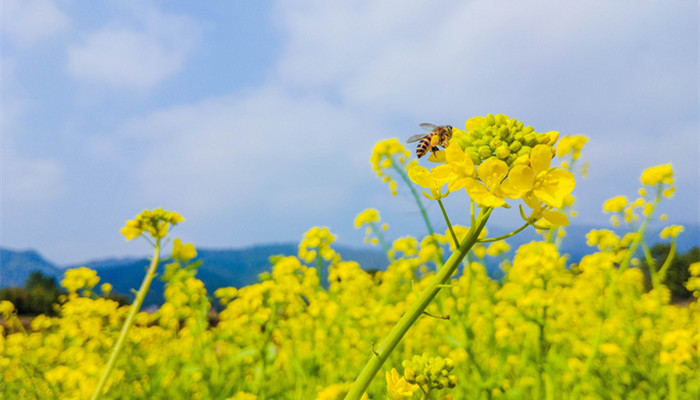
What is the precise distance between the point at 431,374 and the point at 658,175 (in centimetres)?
281

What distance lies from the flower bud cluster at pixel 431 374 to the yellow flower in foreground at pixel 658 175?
107 inches

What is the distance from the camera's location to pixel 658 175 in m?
3.27

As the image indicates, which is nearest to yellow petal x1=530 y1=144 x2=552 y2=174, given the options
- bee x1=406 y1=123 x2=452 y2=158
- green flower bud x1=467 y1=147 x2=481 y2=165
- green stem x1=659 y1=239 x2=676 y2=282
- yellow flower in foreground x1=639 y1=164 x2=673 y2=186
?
green flower bud x1=467 y1=147 x2=481 y2=165

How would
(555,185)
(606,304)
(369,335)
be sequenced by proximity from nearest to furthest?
(555,185) → (606,304) → (369,335)

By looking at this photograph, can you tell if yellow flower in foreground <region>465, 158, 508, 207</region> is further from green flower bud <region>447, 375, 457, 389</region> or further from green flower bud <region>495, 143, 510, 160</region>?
green flower bud <region>447, 375, 457, 389</region>

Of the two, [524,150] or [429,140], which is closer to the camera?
[524,150]

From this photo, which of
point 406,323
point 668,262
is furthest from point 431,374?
point 668,262

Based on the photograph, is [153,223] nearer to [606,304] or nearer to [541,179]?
[541,179]

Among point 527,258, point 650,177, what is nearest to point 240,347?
point 527,258

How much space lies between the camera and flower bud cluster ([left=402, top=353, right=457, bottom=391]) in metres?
1.31

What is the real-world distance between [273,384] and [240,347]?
59 centimetres

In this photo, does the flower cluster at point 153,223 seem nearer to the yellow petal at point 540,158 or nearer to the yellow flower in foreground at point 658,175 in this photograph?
the yellow petal at point 540,158

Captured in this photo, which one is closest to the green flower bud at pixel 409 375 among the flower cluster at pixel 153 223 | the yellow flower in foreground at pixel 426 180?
the yellow flower in foreground at pixel 426 180

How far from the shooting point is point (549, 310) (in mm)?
2520
